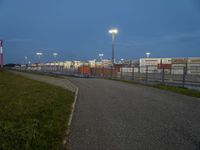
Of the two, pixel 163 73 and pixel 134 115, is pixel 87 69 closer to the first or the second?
pixel 163 73

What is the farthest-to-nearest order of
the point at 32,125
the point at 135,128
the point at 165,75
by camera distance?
1. the point at 165,75
2. the point at 135,128
3. the point at 32,125

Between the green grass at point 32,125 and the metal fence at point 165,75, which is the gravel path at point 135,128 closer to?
the green grass at point 32,125

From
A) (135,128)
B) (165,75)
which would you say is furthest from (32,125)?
(165,75)

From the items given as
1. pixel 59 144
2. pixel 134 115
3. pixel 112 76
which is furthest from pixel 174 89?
pixel 112 76

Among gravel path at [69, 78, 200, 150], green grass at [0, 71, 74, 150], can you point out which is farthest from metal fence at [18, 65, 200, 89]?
green grass at [0, 71, 74, 150]

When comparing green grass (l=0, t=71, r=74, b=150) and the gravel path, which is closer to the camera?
green grass (l=0, t=71, r=74, b=150)

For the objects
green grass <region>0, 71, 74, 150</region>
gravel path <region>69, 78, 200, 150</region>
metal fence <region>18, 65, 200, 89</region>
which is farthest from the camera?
metal fence <region>18, 65, 200, 89</region>

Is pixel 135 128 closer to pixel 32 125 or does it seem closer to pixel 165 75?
pixel 32 125

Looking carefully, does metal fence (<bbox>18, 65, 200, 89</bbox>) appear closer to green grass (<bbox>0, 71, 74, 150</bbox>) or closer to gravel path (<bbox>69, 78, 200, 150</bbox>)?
gravel path (<bbox>69, 78, 200, 150</bbox>)

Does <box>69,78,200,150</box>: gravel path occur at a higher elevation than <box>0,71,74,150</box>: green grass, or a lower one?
lower

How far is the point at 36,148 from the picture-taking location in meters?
4.99

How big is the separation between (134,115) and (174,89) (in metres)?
9.10

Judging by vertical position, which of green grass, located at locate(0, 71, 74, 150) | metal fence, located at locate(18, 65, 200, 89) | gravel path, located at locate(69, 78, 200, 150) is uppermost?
metal fence, located at locate(18, 65, 200, 89)

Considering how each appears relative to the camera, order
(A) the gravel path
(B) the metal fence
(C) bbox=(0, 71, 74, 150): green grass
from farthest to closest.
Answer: (B) the metal fence → (A) the gravel path → (C) bbox=(0, 71, 74, 150): green grass
